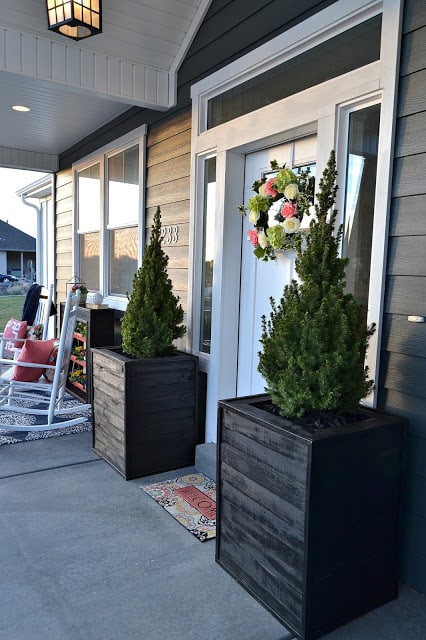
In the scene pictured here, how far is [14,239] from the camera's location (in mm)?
25875

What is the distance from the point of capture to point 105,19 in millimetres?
3094

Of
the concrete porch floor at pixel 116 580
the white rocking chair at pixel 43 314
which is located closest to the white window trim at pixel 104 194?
the white rocking chair at pixel 43 314

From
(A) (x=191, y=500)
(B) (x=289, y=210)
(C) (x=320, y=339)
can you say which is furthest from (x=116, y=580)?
(B) (x=289, y=210)

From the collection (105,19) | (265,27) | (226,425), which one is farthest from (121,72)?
(226,425)

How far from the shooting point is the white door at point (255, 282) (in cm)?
273

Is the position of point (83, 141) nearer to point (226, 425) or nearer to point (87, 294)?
point (87, 294)

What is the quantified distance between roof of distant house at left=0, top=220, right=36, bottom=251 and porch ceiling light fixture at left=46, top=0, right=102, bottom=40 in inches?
934

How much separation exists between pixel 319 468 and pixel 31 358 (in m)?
2.82

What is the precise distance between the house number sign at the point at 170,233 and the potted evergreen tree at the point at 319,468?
183 cm

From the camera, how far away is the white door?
2.73 metres

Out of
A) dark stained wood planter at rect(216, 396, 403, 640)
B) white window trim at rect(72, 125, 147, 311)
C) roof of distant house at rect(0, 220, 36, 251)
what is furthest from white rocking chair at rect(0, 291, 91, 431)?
roof of distant house at rect(0, 220, 36, 251)

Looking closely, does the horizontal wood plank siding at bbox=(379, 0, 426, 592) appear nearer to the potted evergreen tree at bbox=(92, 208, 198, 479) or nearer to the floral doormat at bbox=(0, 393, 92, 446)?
the potted evergreen tree at bbox=(92, 208, 198, 479)

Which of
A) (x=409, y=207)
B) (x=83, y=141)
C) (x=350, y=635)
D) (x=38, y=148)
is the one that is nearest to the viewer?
(x=350, y=635)

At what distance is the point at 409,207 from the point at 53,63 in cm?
245
